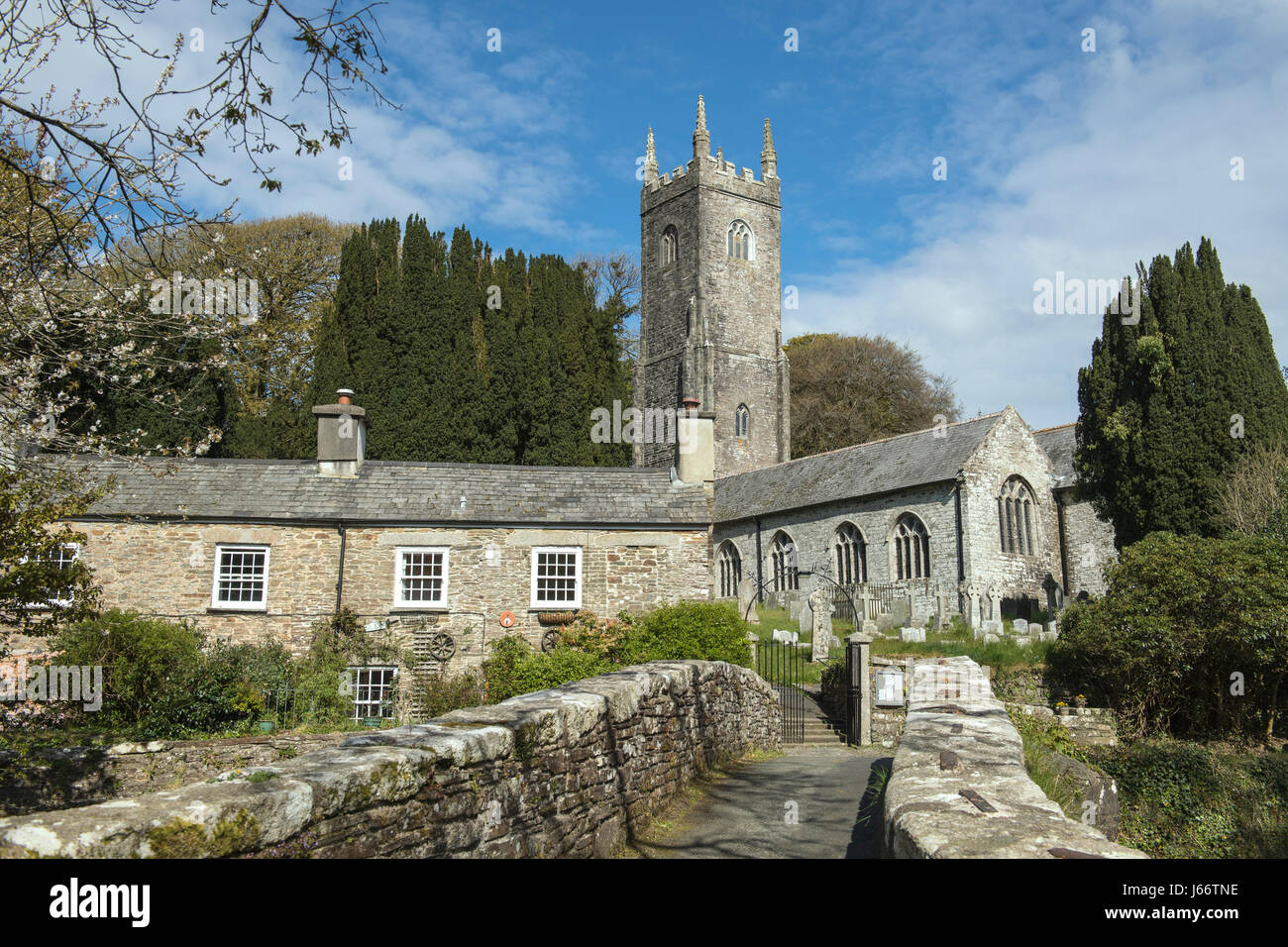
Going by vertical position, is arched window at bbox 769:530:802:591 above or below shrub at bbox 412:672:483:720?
above

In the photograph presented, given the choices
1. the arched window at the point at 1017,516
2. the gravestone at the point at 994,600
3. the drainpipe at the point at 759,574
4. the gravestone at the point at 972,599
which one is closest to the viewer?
the gravestone at the point at 972,599

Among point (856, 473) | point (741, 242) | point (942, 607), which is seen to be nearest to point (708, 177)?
point (741, 242)

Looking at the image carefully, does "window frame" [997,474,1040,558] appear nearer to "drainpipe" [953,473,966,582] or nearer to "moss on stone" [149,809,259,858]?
"drainpipe" [953,473,966,582]

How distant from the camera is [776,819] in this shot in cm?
828

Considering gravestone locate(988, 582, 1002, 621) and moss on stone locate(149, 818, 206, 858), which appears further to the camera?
gravestone locate(988, 582, 1002, 621)

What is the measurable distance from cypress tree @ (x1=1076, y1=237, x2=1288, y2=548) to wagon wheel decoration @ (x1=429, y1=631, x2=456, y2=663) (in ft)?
61.1

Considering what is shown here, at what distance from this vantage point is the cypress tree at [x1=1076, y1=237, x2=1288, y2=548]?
24547 millimetres

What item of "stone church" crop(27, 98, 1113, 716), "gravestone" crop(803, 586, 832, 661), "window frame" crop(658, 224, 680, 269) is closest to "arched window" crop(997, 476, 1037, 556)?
"stone church" crop(27, 98, 1113, 716)

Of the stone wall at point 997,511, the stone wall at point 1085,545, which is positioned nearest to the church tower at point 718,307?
the stone wall at point 997,511

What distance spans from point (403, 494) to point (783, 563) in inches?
817

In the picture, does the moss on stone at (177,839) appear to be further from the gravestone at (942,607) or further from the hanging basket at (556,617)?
the gravestone at (942,607)

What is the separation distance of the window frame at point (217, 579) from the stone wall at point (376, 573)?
0.09 meters

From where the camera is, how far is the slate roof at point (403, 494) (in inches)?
729

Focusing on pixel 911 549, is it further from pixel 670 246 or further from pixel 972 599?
pixel 670 246
